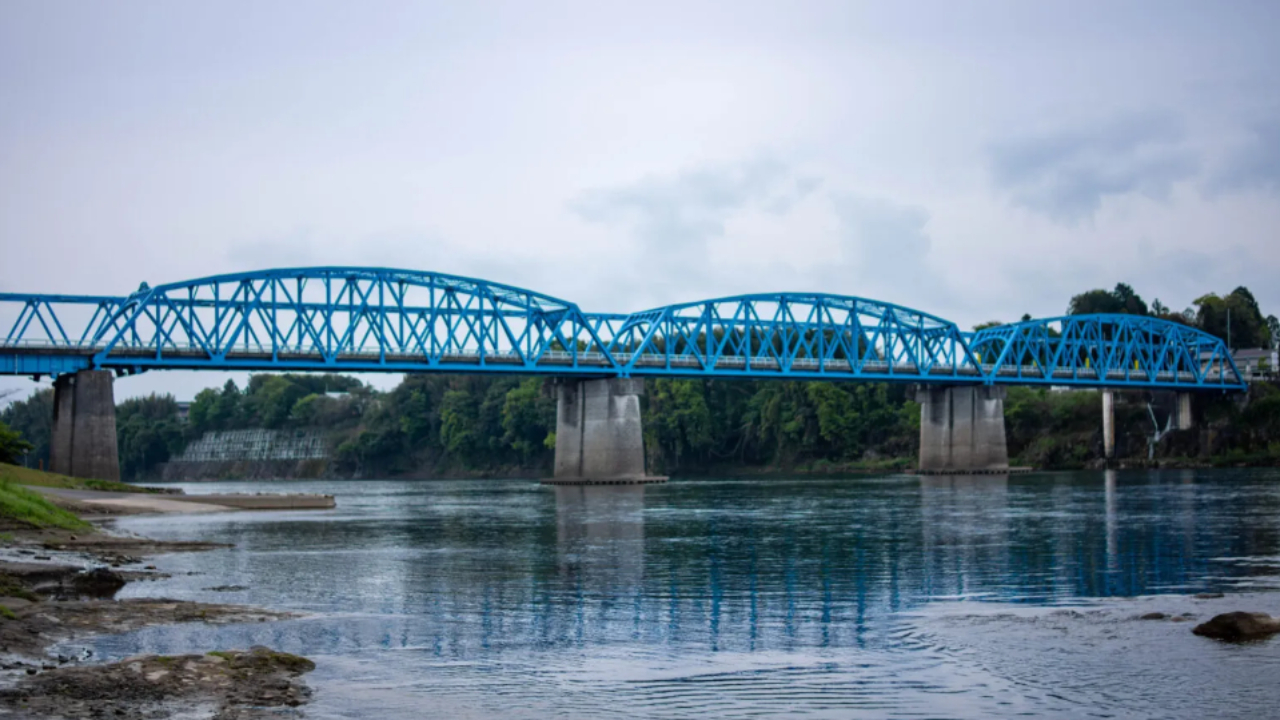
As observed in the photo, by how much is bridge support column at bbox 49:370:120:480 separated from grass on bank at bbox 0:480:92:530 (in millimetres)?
53135

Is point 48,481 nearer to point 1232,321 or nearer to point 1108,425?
point 1108,425

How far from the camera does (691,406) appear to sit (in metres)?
181

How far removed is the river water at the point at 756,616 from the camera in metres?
17.7

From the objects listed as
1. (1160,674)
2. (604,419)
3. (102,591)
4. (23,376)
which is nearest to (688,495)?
(604,419)

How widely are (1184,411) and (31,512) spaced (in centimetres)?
14986

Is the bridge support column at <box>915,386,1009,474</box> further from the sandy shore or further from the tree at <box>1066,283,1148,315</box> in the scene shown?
the sandy shore

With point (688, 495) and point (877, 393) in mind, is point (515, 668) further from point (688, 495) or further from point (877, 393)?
point (877, 393)

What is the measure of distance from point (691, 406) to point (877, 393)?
2544cm

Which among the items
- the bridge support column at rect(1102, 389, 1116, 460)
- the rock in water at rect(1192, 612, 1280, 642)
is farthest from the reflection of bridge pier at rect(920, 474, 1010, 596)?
the bridge support column at rect(1102, 389, 1116, 460)

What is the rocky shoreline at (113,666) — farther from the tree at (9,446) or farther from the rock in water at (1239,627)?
the tree at (9,446)

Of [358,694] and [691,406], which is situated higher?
[691,406]

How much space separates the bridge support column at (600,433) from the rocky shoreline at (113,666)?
97472 millimetres

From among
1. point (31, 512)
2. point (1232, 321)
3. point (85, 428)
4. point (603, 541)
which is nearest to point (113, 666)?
point (31, 512)

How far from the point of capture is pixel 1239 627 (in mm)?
21250
